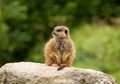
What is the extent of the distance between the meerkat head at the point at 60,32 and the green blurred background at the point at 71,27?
612cm

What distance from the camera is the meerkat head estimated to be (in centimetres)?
991

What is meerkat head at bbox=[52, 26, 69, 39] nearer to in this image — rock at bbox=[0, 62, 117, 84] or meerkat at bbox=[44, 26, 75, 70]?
meerkat at bbox=[44, 26, 75, 70]

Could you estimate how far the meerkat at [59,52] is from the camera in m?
9.80

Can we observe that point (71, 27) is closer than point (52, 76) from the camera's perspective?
No

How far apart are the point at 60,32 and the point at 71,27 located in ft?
34.9

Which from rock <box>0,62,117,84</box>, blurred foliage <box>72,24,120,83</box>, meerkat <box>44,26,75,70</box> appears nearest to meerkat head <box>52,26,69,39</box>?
meerkat <box>44,26,75,70</box>

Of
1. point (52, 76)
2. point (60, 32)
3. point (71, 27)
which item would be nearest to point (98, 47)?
point (71, 27)

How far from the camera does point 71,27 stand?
2059cm

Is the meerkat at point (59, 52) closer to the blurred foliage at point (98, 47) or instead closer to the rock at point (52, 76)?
the rock at point (52, 76)

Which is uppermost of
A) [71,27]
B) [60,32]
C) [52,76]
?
[60,32]

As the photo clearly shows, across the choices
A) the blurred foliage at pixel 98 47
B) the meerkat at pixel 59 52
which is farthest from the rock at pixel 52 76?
the blurred foliage at pixel 98 47

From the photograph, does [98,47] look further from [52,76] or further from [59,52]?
[52,76]

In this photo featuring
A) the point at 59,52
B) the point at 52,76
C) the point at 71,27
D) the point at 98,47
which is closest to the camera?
the point at 52,76

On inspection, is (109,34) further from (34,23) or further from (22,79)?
(22,79)
